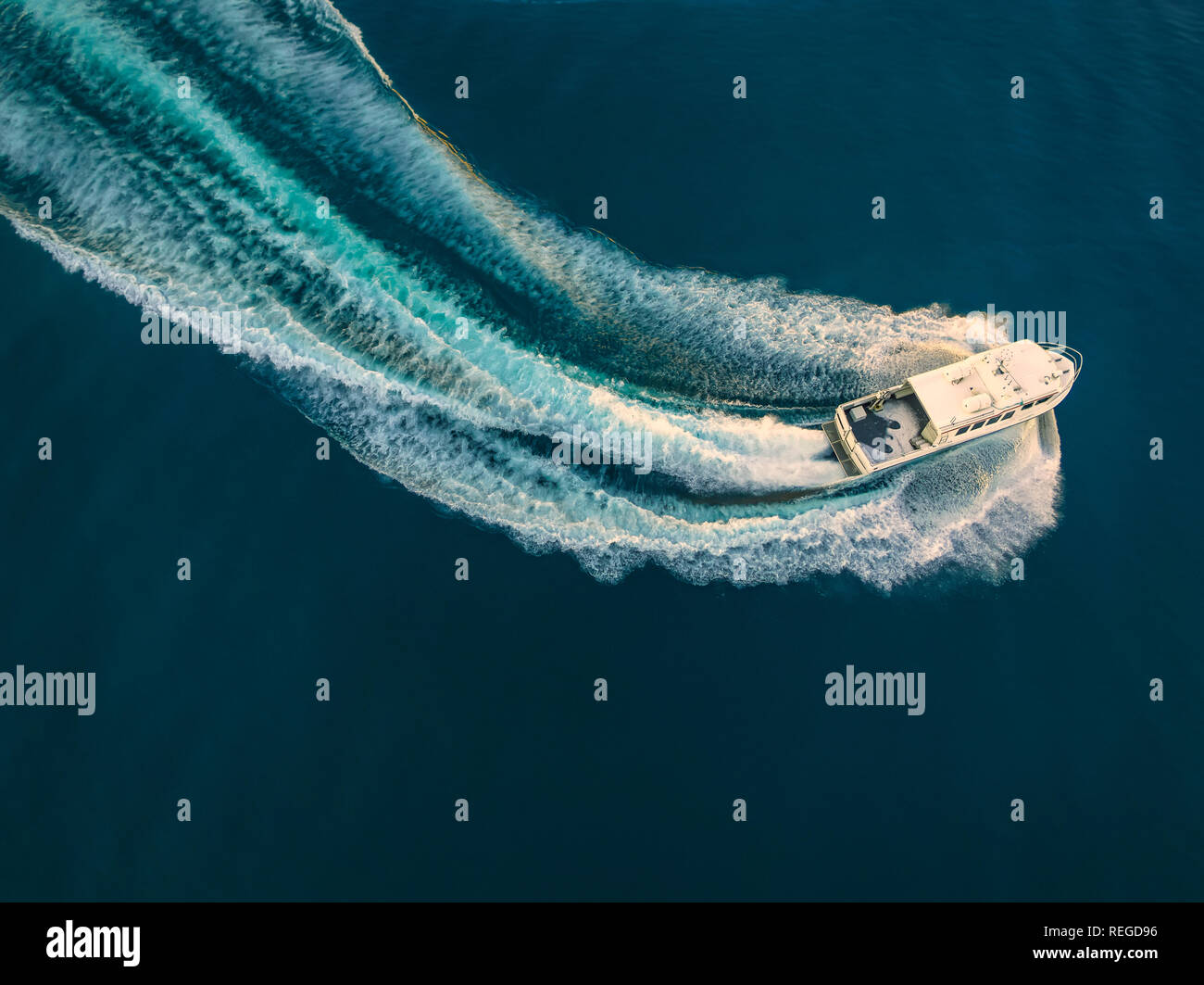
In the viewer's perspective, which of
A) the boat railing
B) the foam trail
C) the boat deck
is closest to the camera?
the foam trail

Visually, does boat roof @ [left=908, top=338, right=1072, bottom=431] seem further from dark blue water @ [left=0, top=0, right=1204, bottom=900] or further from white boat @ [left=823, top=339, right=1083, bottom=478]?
dark blue water @ [left=0, top=0, right=1204, bottom=900]

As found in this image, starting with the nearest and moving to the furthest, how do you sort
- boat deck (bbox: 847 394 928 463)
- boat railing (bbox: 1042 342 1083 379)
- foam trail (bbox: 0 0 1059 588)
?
1. foam trail (bbox: 0 0 1059 588)
2. boat deck (bbox: 847 394 928 463)
3. boat railing (bbox: 1042 342 1083 379)

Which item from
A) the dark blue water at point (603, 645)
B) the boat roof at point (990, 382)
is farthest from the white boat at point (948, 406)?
the dark blue water at point (603, 645)

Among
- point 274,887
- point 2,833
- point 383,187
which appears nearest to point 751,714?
point 274,887

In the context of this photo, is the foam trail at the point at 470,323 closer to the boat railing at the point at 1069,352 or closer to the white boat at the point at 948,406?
the white boat at the point at 948,406

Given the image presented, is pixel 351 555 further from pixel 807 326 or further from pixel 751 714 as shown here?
pixel 807 326

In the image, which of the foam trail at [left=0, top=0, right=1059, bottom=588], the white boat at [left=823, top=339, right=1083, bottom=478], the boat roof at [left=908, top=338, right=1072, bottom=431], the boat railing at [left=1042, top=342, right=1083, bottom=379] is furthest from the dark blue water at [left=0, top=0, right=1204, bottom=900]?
the white boat at [left=823, top=339, right=1083, bottom=478]

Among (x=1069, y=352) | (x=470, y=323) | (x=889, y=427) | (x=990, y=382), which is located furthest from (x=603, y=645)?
(x=1069, y=352)
